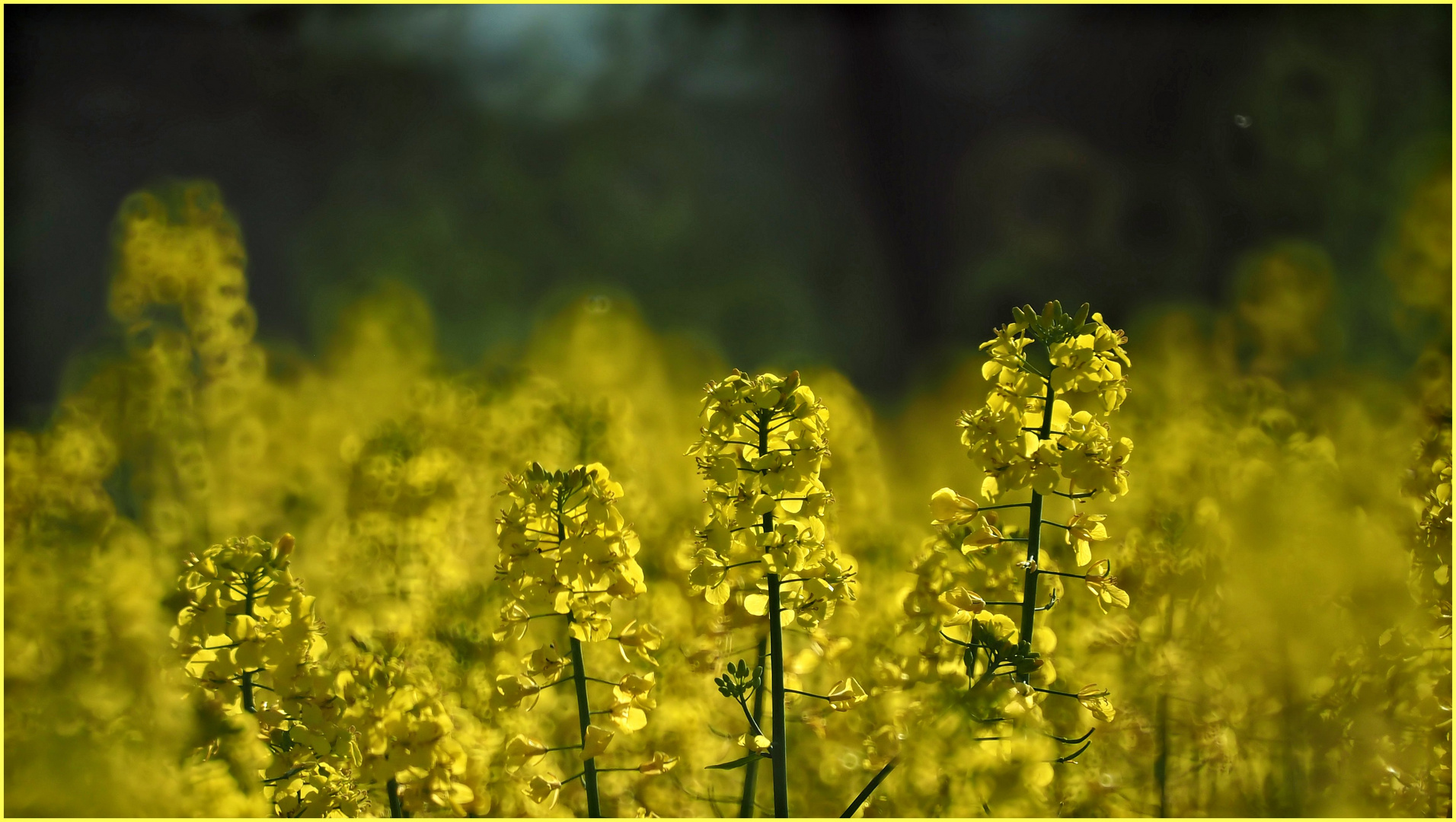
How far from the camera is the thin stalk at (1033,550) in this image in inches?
48.4

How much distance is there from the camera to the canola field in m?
1.29

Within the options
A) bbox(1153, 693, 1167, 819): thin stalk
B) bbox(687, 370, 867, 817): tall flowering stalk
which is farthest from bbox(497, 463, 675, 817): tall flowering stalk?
bbox(1153, 693, 1167, 819): thin stalk

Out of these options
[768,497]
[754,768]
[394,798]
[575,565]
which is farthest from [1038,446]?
[394,798]

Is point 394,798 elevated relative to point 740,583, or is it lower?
lower

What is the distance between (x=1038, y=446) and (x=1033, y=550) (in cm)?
13

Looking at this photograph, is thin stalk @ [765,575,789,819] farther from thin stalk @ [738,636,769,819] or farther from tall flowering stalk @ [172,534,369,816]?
tall flowering stalk @ [172,534,369,816]

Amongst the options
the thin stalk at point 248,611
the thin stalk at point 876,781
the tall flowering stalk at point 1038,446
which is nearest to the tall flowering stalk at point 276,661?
the thin stalk at point 248,611

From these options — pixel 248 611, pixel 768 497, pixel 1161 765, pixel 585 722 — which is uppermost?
pixel 768 497

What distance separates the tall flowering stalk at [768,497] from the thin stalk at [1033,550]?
0.24 meters

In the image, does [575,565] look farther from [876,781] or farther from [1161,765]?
[1161,765]

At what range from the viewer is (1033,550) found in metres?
1.25

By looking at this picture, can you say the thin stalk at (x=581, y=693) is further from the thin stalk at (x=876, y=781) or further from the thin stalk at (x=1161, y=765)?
the thin stalk at (x=1161, y=765)

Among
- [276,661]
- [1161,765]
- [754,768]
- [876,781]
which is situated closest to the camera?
[876,781]

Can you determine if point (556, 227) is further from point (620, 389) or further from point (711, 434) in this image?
point (711, 434)
